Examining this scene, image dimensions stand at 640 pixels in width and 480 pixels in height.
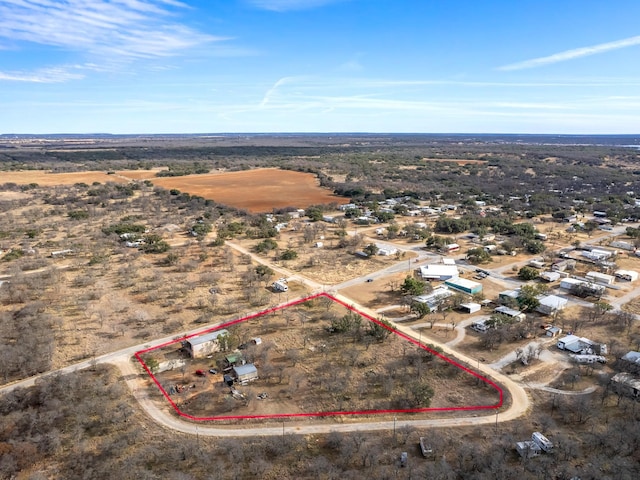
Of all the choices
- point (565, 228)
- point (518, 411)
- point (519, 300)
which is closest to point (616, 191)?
point (565, 228)

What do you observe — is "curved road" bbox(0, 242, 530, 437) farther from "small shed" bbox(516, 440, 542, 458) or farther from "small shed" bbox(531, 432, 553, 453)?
"small shed" bbox(516, 440, 542, 458)

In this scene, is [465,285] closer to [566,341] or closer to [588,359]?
[566,341]

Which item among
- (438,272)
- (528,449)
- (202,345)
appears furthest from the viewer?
(438,272)

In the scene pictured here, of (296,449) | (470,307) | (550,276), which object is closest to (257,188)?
(550,276)

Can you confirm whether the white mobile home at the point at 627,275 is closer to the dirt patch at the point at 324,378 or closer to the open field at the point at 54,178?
the dirt patch at the point at 324,378

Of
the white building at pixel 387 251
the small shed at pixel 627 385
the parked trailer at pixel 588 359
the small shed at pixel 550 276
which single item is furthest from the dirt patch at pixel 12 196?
the small shed at pixel 627 385

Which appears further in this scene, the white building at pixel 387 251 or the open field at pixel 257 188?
the open field at pixel 257 188

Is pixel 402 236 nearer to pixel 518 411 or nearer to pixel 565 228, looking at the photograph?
pixel 565 228
